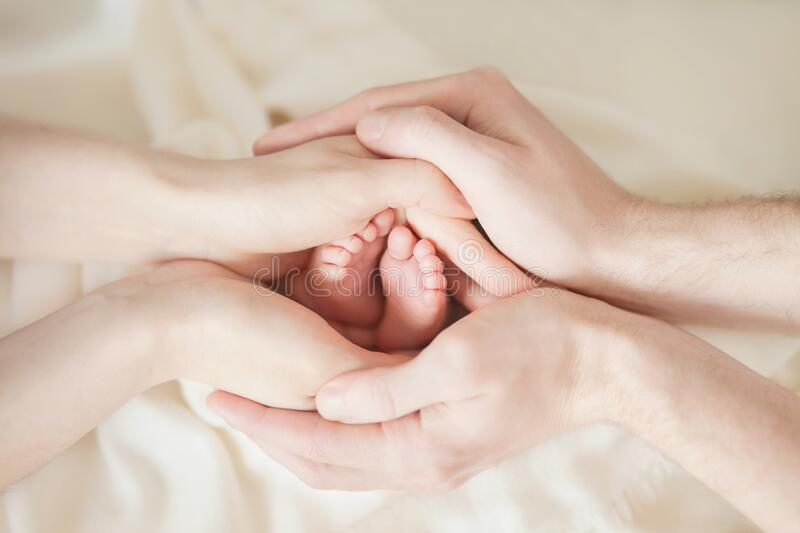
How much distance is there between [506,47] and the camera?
152cm

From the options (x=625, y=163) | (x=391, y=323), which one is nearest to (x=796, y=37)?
(x=625, y=163)

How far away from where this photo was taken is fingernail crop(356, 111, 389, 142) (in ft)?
3.54

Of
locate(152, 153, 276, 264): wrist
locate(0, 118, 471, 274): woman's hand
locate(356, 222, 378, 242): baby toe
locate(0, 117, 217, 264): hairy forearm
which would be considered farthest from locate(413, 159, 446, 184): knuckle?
locate(0, 117, 217, 264): hairy forearm

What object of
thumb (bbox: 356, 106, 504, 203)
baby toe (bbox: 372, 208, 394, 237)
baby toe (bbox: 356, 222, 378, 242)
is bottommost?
baby toe (bbox: 356, 222, 378, 242)

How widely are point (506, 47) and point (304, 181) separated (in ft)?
2.31

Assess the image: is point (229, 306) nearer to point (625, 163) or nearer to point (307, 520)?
point (307, 520)

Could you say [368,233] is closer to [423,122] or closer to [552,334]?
[423,122]

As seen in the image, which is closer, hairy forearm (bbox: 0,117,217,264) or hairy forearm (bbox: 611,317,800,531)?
hairy forearm (bbox: 611,317,800,531)

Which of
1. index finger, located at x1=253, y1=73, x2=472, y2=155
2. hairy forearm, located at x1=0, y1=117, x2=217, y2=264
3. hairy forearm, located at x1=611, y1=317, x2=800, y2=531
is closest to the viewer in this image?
hairy forearm, located at x1=611, y1=317, x2=800, y2=531

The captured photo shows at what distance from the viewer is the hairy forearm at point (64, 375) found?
2.98 feet

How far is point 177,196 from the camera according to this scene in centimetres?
102

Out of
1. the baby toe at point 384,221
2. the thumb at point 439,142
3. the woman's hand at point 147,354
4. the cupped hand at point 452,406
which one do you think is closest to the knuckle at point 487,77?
the thumb at point 439,142

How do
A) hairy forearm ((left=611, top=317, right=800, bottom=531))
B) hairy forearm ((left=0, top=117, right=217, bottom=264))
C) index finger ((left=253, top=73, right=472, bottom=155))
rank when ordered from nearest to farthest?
hairy forearm ((left=611, top=317, right=800, bottom=531)) < hairy forearm ((left=0, top=117, right=217, bottom=264)) < index finger ((left=253, top=73, right=472, bottom=155))

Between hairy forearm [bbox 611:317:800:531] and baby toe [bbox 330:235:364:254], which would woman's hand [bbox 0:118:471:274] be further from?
hairy forearm [bbox 611:317:800:531]
